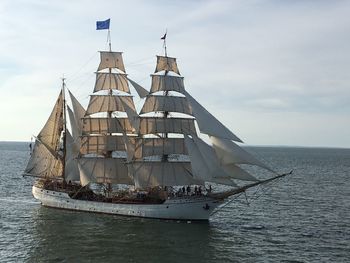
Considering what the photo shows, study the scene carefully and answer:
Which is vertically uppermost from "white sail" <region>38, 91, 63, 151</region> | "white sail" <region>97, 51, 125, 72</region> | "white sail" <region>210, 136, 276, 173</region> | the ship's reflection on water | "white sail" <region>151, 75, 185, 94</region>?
"white sail" <region>97, 51, 125, 72</region>

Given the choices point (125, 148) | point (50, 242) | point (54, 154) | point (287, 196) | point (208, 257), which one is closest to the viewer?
point (208, 257)

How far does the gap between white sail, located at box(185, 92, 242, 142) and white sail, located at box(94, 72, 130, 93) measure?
37.2 feet

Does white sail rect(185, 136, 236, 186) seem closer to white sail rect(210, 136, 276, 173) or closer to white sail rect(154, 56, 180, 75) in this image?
white sail rect(210, 136, 276, 173)

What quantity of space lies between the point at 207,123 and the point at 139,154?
10.0 meters

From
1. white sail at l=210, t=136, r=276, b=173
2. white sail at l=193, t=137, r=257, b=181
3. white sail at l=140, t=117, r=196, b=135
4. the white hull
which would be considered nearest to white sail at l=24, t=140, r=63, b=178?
the white hull

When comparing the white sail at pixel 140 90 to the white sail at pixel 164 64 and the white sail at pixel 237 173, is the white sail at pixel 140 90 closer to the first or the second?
the white sail at pixel 164 64

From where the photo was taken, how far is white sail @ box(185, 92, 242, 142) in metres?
46.4

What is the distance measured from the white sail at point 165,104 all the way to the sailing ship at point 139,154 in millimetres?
101

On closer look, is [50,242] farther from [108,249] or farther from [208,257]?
[208,257]

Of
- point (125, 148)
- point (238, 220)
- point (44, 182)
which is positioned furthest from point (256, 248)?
point (44, 182)

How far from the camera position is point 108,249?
37688mm

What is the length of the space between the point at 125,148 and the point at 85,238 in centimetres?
1689

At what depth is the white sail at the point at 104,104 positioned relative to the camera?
5688 cm

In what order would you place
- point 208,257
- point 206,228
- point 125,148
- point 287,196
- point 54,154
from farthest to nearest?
point 287,196
point 54,154
point 125,148
point 206,228
point 208,257
